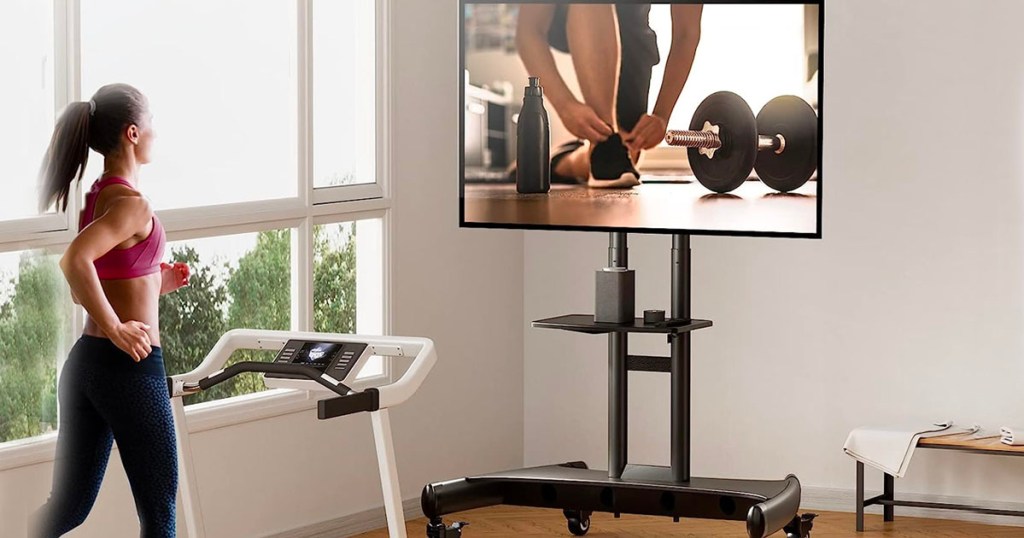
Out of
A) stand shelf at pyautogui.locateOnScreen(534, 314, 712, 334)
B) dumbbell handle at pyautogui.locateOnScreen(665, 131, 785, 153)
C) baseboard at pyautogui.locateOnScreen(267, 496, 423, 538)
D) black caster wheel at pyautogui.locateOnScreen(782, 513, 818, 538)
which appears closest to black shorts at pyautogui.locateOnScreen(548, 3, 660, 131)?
dumbbell handle at pyautogui.locateOnScreen(665, 131, 785, 153)

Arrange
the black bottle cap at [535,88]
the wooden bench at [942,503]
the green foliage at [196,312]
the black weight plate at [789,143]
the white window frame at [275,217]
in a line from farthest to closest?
the wooden bench at [942,503] → the black bottle cap at [535,88] → the black weight plate at [789,143] → the white window frame at [275,217] → the green foliage at [196,312]

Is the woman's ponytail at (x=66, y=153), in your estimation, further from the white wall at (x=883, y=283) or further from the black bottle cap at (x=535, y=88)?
the white wall at (x=883, y=283)

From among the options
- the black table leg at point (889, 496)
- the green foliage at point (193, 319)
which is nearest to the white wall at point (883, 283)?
the black table leg at point (889, 496)

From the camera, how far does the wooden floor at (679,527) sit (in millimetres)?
5379

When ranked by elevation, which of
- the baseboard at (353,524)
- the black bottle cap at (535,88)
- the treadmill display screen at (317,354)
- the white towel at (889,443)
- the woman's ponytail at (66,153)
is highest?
the black bottle cap at (535,88)

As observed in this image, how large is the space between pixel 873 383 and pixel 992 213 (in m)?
0.78

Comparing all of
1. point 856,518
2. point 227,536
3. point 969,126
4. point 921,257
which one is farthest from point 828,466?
point 227,536

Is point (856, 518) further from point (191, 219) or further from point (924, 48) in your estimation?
point (191, 219)

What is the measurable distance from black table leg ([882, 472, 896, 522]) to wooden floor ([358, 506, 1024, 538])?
0.09 ft

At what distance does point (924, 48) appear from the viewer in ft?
18.2

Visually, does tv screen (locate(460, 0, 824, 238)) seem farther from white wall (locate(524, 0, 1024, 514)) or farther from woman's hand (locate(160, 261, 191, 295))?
woman's hand (locate(160, 261, 191, 295))

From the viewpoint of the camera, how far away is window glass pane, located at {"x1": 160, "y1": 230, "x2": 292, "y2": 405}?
4.77 meters

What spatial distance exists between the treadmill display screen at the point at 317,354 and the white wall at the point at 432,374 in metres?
1.13

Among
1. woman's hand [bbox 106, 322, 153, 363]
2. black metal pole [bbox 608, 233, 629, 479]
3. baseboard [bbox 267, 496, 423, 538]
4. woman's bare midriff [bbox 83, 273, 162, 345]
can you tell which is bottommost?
baseboard [bbox 267, 496, 423, 538]
